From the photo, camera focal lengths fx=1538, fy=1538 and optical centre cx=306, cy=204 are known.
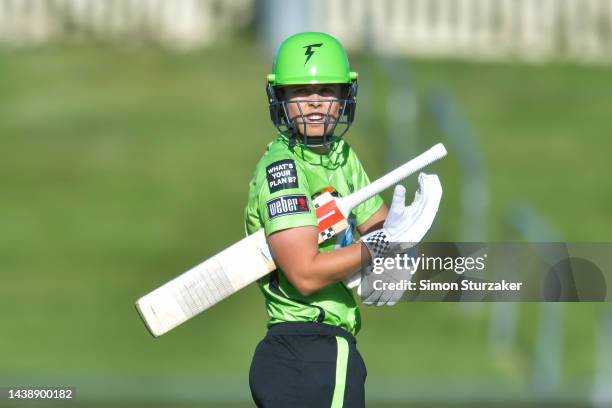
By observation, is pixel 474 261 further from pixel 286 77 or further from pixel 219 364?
pixel 219 364

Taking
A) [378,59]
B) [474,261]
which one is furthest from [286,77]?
[378,59]

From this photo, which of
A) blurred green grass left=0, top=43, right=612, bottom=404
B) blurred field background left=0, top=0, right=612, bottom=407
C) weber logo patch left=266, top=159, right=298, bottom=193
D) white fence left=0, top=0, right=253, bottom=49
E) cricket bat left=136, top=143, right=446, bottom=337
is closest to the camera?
weber logo patch left=266, top=159, right=298, bottom=193

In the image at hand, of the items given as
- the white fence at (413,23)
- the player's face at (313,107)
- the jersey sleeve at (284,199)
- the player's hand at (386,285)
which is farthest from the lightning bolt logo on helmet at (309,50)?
the white fence at (413,23)

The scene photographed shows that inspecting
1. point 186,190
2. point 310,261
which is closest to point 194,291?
point 310,261

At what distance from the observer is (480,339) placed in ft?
42.1

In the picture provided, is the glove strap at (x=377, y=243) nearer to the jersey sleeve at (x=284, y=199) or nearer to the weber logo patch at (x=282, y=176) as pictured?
the jersey sleeve at (x=284, y=199)

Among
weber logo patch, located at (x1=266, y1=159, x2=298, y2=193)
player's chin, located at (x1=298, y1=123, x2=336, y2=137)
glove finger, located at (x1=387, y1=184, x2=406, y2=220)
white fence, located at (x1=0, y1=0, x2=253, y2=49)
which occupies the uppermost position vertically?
white fence, located at (x1=0, y1=0, x2=253, y2=49)

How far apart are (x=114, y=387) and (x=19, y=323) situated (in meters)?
1.89

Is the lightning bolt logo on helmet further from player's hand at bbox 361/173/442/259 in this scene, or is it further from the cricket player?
player's hand at bbox 361/173/442/259

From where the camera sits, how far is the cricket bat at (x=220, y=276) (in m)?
6.07

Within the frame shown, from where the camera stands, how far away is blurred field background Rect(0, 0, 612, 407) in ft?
40.0

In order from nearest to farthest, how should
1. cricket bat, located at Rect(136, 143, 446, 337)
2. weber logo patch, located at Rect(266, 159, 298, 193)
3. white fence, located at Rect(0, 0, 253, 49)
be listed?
1. weber logo patch, located at Rect(266, 159, 298, 193)
2. cricket bat, located at Rect(136, 143, 446, 337)
3. white fence, located at Rect(0, 0, 253, 49)

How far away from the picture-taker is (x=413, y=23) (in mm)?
19750

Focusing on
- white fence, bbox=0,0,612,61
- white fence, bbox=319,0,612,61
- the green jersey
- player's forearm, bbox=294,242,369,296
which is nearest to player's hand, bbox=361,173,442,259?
player's forearm, bbox=294,242,369,296
